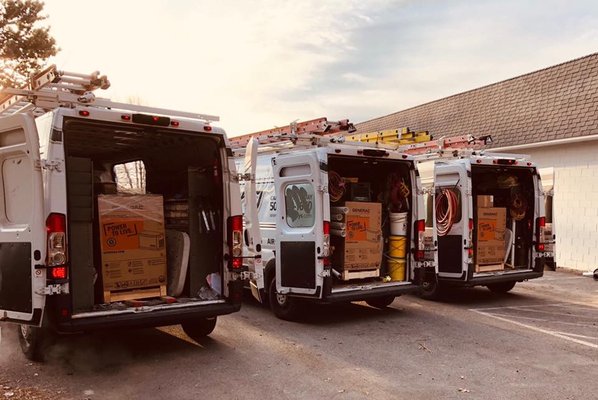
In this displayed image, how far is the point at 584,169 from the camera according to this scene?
14414 millimetres

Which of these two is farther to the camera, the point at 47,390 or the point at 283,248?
the point at 283,248

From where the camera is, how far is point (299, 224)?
25.9 ft

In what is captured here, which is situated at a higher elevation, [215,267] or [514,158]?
[514,158]

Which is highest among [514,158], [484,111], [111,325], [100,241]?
[484,111]

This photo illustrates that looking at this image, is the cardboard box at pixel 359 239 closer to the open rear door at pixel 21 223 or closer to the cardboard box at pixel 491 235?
the cardboard box at pixel 491 235

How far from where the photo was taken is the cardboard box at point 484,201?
10.4 metres

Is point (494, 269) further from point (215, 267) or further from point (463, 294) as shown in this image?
point (215, 267)

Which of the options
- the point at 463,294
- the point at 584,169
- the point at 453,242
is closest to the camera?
Answer: the point at 453,242

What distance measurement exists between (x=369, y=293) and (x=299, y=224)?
1398 mm

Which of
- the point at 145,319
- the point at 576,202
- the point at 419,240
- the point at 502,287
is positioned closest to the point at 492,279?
the point at 502,287

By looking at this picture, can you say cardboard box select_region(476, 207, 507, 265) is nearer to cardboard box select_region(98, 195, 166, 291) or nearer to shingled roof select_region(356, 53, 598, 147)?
shingled roof select_region(356, 53, 598, 147)

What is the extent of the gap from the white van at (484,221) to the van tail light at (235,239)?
11.9 ft

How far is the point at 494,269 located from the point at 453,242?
1.41 metres

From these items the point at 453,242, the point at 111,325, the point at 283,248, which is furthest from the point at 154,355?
the point at 453,242
